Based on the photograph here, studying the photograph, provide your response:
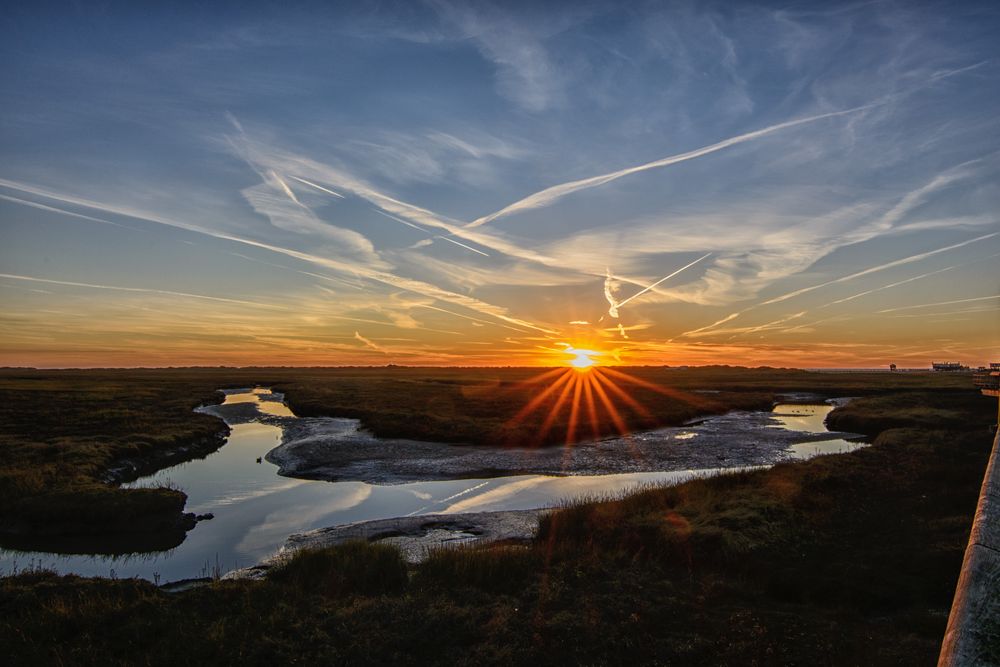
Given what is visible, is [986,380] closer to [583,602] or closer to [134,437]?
[583,602]

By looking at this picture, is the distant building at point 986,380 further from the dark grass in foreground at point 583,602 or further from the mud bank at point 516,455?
the mud bank at point 516,455

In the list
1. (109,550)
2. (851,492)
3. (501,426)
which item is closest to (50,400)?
(501,426)

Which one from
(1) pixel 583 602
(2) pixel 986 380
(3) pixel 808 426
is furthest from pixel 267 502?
(3) pixel 808 426

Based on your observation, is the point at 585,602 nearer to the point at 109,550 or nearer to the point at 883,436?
the point at 109,550

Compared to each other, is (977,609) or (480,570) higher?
(977,609)

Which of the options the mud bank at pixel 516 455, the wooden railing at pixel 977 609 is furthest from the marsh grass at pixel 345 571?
the mud bank at pixel 516 455

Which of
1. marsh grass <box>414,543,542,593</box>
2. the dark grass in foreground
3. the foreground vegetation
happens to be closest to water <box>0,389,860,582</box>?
the foreground vegetation
